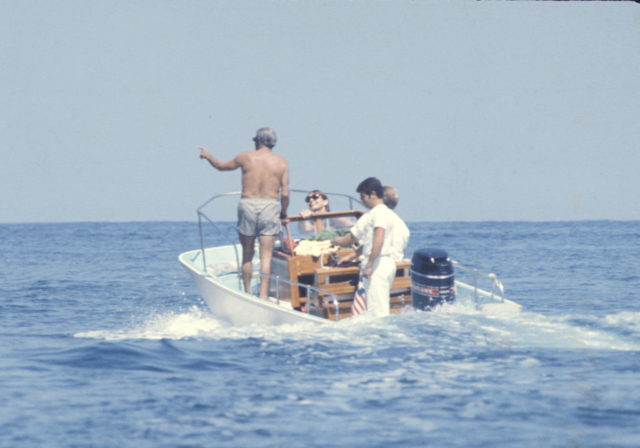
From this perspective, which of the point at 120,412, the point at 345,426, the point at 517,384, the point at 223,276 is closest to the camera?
the point at 345,426

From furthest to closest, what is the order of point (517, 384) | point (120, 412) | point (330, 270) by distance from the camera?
1. point (330, 270)
2. point (517, 384)
3. point (120, 412)

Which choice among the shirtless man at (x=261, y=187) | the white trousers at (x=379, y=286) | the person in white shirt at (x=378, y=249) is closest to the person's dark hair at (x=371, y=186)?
the person in white shirt at (x=378, y=249)

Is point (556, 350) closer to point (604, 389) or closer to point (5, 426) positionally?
point (604, 389)

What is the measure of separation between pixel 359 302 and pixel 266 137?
7.48 feet

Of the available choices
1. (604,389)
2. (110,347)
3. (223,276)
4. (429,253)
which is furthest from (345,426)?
(223,276)

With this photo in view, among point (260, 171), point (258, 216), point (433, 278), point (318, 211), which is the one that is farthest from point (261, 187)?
point (433, 278)

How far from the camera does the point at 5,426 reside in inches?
195

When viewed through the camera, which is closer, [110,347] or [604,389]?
Result: [604,389]

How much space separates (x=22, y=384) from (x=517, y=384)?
4312mm

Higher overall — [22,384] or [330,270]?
[330,270]

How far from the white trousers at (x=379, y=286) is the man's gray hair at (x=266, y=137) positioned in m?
2.02

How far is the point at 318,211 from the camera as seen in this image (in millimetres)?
9477

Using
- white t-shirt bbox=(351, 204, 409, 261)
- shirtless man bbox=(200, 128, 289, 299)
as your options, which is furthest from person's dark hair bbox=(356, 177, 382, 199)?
shirtless man bbox=(200, 128, 289, 299)

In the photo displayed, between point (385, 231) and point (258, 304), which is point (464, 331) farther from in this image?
point (258, 304)
